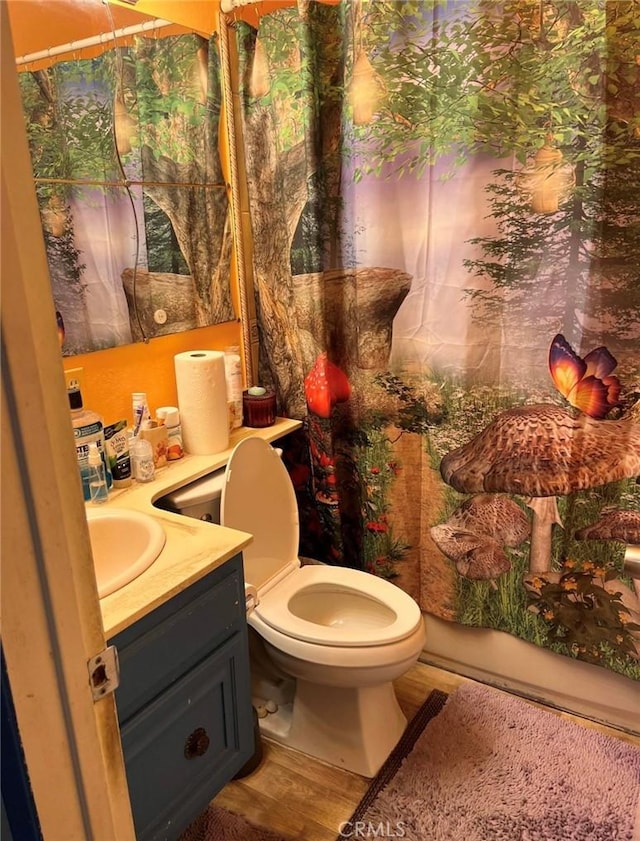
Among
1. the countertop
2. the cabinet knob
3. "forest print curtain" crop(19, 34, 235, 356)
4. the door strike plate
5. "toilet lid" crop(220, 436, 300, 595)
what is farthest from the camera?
"toilet lid" crop(220, 436, 300, 595)

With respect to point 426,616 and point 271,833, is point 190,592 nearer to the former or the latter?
point 271,833

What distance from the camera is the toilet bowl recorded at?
5.21 ft

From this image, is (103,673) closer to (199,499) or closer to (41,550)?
(41,550)

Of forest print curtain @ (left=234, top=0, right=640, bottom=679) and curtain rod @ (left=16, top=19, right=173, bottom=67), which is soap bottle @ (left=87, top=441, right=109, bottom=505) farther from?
curtain rod @ (left=16, top=19, right=173, bottom=67)

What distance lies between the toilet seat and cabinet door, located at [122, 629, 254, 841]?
0.78ft

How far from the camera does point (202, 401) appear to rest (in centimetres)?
177

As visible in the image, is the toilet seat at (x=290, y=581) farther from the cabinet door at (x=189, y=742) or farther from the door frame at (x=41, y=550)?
the door frame at (x=41, y=550)

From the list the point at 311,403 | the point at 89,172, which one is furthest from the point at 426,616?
the point at 89,172

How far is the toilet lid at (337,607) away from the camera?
160cm

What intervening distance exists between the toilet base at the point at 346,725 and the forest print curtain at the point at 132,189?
3.74ft

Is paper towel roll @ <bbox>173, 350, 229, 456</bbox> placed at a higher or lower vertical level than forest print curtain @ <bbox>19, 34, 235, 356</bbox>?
lower

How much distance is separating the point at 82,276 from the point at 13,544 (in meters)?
1.14

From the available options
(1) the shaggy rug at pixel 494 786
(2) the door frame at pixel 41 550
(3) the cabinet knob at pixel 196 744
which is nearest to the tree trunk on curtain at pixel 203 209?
(3) the cabinet knob at pixel 196 744

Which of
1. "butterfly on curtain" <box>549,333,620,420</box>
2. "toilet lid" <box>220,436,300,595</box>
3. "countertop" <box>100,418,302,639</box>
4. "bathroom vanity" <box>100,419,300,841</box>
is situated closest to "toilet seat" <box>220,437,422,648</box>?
"toilet lid" <box>220,436,300,595</box>
